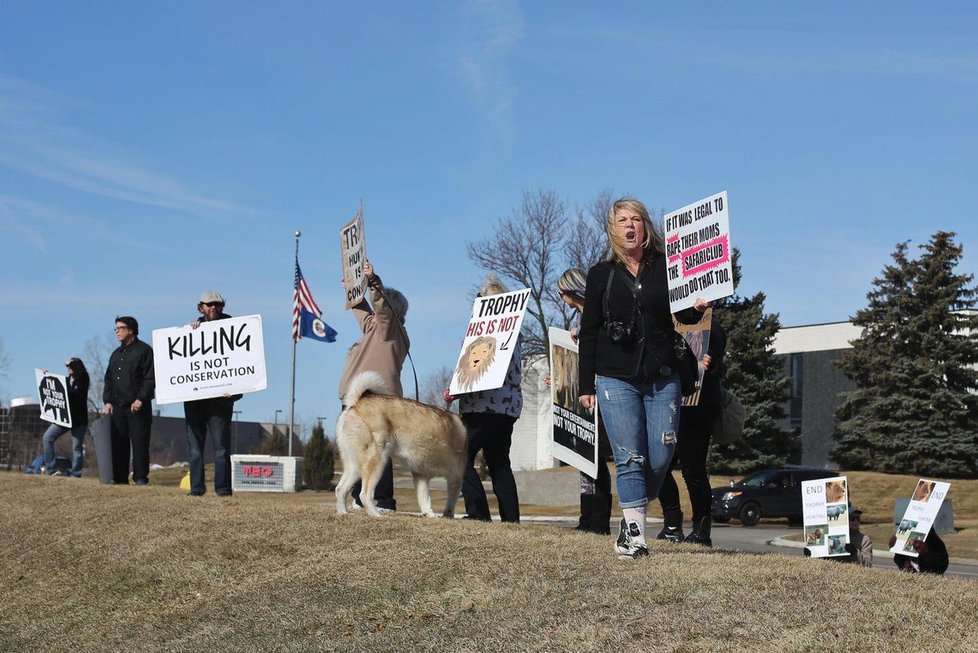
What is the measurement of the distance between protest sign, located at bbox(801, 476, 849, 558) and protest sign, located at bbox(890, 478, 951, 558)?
0.75m

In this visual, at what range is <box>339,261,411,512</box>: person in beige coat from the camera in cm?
1031

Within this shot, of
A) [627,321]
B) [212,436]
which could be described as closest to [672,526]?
[627,321]

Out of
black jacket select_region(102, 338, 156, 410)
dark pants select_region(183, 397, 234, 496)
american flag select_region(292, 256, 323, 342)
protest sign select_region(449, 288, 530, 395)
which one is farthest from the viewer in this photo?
american flag select_region(292, 256, 323, 342)

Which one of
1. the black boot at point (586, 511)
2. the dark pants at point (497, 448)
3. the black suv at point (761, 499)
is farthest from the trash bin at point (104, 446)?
the black suv at point (761, 499)

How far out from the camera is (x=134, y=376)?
14117mm

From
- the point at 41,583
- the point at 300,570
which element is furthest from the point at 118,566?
the point at 300,570

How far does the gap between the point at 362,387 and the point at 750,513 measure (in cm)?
2308

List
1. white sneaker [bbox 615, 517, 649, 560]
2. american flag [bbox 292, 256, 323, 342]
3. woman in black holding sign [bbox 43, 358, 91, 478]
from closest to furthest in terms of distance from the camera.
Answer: white sneaker [bbox 615, 517, 649, 560] → woman in black holding sign [bbox 43, 358, 91, 478] → american flag [bbox 292, 256, 323, 342]

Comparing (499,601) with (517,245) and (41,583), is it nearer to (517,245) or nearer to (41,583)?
(41,583)

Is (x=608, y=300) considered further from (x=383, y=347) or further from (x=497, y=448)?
(x=383, y=347)

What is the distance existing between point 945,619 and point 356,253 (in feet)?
22.1

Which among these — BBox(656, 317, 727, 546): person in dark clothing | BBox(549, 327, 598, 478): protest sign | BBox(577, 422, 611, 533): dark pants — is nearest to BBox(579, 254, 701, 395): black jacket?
BBox(656, 317, 727, 546): person in dark clothing

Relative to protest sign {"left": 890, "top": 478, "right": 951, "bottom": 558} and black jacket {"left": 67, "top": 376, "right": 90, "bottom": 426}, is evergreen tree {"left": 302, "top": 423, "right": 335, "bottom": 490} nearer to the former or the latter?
black jacket {"left": 67, "top": 376, "right": 90, "bottom": 426}

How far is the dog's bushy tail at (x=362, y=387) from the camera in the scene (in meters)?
9.48
